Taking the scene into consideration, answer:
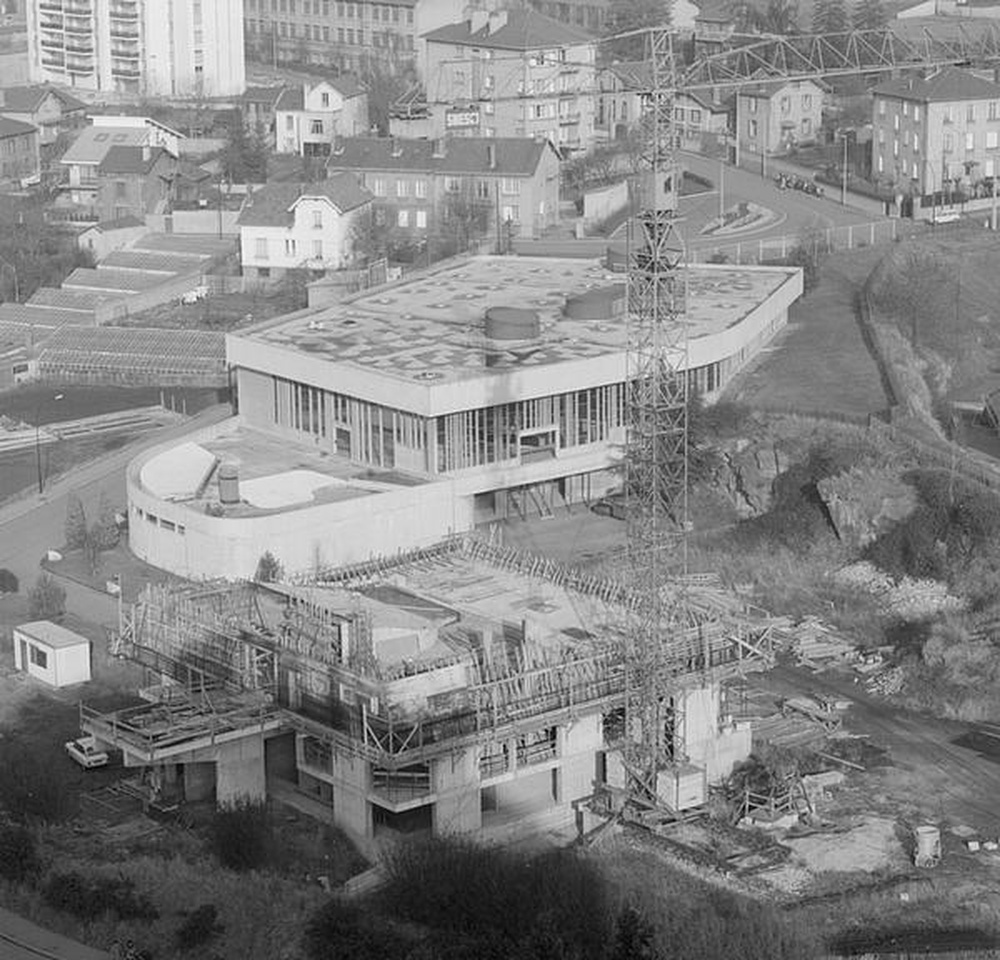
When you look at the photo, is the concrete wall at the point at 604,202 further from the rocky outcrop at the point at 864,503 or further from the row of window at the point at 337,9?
the row of window at the point at 337,9

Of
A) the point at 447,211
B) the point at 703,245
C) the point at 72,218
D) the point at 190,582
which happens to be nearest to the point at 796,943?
the point at 190,582

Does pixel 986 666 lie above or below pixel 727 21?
below

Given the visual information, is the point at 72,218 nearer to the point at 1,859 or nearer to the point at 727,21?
the point at 727,21

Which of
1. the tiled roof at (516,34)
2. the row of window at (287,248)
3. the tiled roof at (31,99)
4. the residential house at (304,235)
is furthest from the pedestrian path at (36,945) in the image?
the tiled roof at (31,99)

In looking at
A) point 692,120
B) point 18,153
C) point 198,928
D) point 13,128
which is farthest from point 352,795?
point 13,128

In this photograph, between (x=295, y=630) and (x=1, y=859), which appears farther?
(x=295, y=630)

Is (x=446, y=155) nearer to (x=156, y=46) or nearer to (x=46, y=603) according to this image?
(x=156, y=46)

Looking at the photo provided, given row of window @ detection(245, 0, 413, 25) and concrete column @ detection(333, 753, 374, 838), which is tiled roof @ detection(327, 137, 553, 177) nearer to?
row of window @ detection(245, 0, 413, 25)
